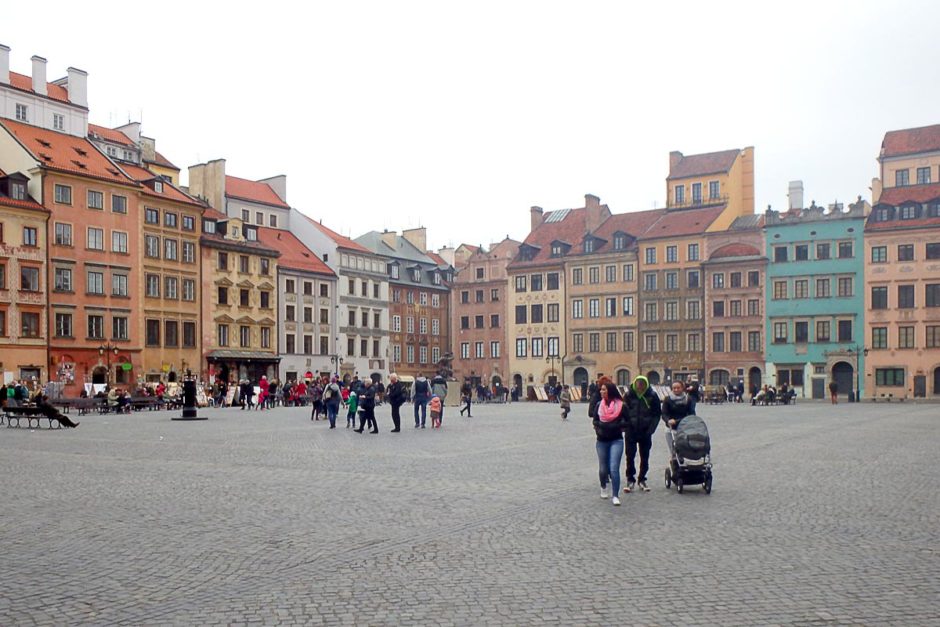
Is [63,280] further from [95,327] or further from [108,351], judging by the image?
[108,351]

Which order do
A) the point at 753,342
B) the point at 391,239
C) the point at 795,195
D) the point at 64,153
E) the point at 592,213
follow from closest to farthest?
the point at 64,153, the point at 753,342, the point at 795,195, the point at 592,213, the point at 391,239

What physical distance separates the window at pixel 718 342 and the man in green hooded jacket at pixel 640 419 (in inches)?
2437

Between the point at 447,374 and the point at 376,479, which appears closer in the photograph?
the point at 376,479

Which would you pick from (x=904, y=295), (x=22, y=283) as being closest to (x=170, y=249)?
(x=22, y=283)

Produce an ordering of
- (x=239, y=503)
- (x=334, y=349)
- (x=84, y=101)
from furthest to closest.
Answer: (x=334, y=349), (x=84, y=101), (x=239, y=503)

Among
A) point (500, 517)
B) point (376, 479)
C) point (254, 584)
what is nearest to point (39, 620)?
point (254, 584)

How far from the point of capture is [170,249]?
64.1m

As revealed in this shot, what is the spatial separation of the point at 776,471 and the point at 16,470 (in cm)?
1321

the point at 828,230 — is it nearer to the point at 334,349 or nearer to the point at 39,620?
the point at 334,349

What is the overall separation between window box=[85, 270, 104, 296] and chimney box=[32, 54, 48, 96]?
12.7 m

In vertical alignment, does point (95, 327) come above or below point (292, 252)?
below

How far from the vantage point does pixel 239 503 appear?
12.6 m

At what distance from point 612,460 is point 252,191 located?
68957 mm

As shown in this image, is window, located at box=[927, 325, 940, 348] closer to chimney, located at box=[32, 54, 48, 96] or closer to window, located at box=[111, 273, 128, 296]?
window, located at box=[111, 273, 128, 296]
